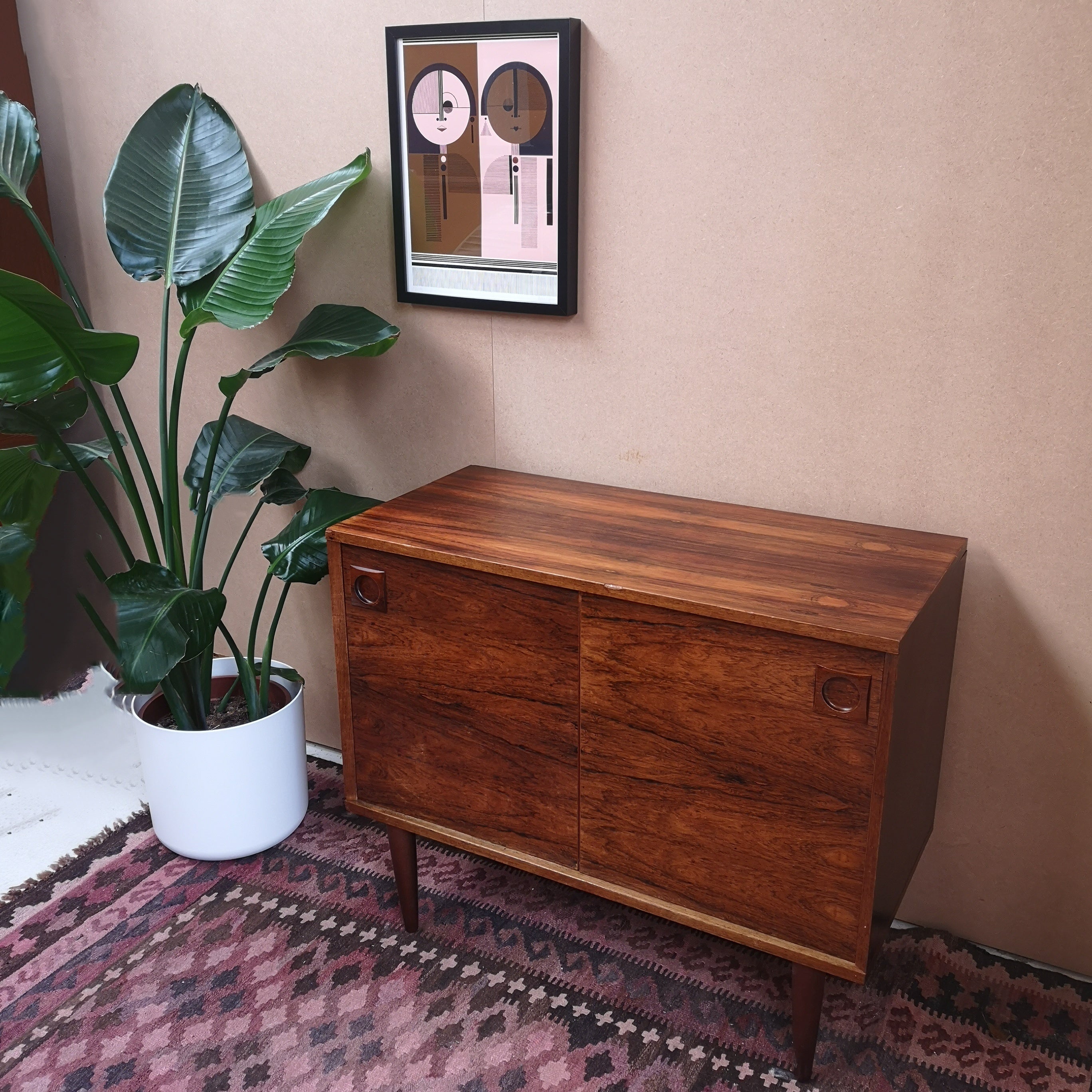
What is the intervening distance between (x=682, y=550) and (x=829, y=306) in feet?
1.61

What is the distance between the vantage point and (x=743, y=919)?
157cm

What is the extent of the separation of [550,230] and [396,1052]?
1.44 meters

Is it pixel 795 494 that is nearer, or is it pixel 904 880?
pixel 904 880

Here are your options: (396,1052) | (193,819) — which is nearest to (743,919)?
(396,1052)

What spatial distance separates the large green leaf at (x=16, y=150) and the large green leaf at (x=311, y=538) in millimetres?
770

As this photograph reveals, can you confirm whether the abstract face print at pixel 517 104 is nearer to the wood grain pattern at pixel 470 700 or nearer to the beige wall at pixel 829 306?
the beige wall at pixel 829 306

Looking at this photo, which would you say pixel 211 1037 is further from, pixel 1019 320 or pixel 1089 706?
pixel 1019 320

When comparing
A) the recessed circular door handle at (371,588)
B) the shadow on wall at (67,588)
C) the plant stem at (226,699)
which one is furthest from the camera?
the shadow on wall at (67,588)

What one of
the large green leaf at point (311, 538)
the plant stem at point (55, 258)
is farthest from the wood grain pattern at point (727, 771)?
the plant stem at point (55, 258)

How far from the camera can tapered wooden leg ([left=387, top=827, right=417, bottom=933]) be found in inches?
76.4

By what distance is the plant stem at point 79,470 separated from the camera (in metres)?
1.93

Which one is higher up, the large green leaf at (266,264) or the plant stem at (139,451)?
the large green leaf at (266,264)

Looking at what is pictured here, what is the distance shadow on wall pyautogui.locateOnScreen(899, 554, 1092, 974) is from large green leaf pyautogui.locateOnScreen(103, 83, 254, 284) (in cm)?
152

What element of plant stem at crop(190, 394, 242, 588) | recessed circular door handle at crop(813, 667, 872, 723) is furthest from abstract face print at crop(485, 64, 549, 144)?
recessed circular door handle at crop(813, 667, 872, 723)
